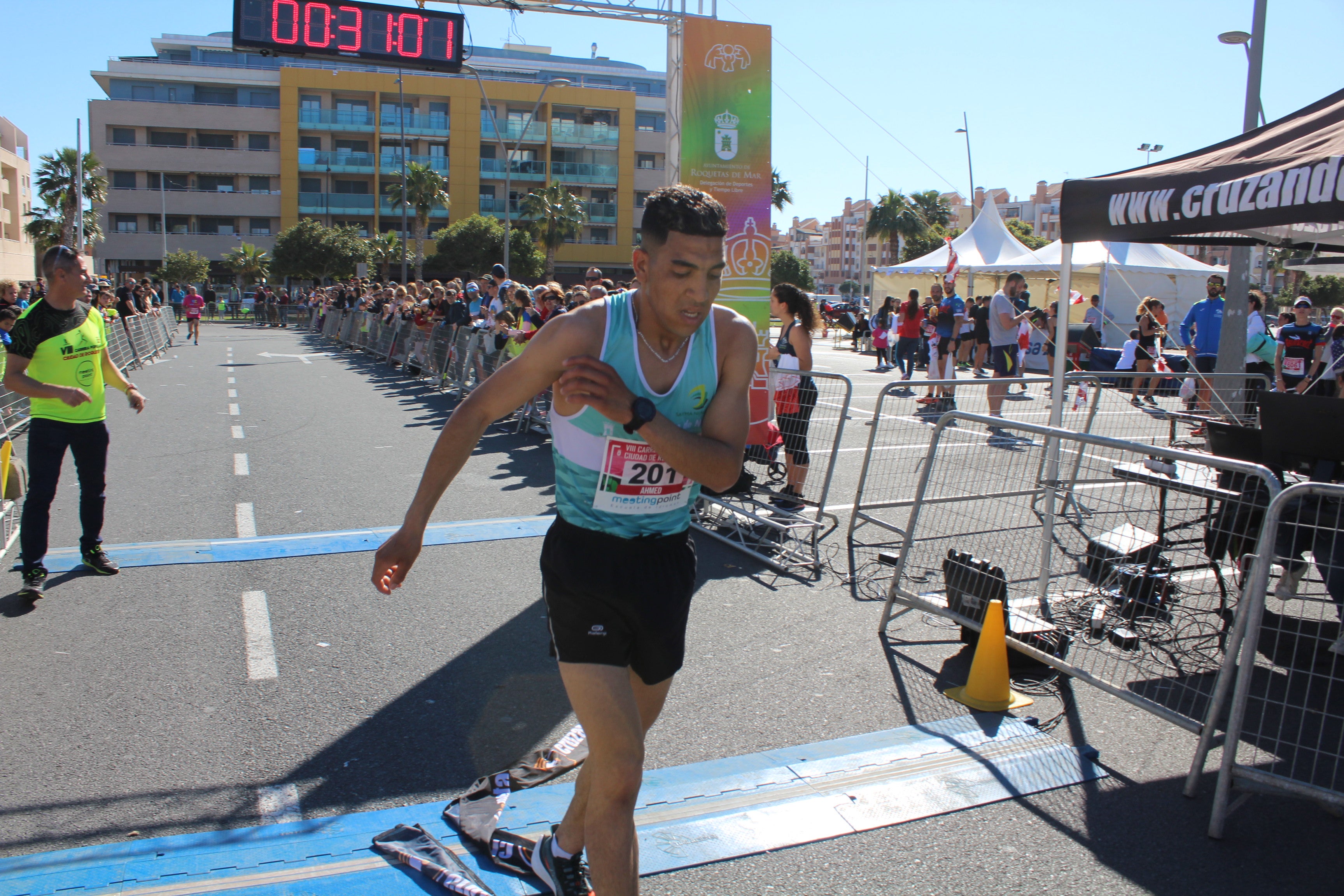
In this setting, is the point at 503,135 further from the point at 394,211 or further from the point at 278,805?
the point at 278,805

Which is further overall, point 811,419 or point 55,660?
point 811,419

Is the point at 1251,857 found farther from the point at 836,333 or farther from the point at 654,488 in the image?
the point at 836,333

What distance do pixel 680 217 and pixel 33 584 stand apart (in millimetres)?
4987

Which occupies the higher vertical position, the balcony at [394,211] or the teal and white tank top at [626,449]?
the balcony at [394,211]

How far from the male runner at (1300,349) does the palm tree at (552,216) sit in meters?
53.1

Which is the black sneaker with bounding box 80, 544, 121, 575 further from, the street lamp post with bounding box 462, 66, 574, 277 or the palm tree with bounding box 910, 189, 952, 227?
the palm tree with bounding box 910, 189, 952, 227

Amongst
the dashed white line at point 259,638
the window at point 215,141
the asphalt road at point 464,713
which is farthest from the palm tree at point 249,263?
the dashed white line at point 259,638

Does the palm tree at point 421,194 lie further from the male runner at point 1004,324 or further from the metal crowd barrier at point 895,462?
the metal crowd barrier at point 895,462

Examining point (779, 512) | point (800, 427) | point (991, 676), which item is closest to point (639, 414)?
point (991, 676)

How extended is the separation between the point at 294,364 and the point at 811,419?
59.9ft

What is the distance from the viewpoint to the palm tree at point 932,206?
267ft

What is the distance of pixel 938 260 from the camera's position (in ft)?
82.9

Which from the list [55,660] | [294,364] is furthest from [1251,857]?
[294,364]

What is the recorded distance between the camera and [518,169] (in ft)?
220
